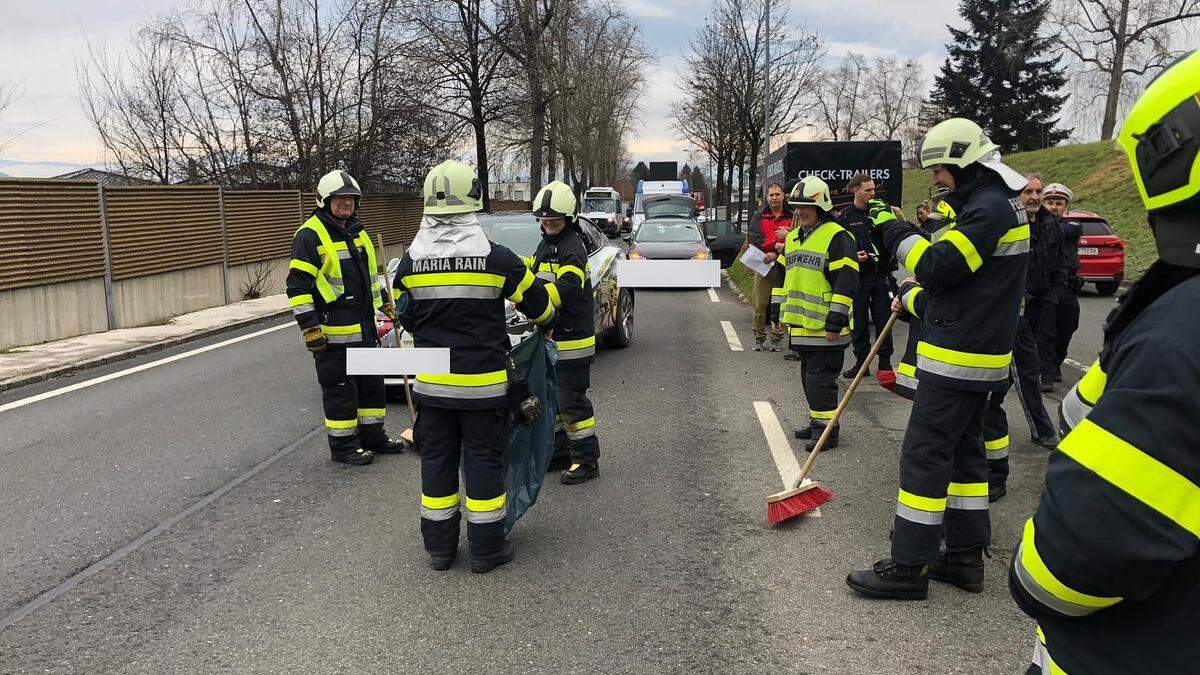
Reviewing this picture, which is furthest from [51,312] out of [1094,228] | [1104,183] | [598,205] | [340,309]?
[1104,183]

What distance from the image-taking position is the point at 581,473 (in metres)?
5.64

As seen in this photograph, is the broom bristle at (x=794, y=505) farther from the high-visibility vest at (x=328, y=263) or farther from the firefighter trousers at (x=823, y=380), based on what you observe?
the high-visibility vest at (x=328, y=263)

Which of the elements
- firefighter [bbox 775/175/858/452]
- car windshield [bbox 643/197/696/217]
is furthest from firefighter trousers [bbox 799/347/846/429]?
car windshield [bbox 643/197/696/217]

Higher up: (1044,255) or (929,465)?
(1044,255)

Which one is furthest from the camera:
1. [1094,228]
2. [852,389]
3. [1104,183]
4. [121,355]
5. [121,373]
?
[1104,183]

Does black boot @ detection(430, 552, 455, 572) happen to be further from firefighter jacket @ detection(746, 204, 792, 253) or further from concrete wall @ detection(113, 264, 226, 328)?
concrete wall @ detection(113, 264, 226, 328)

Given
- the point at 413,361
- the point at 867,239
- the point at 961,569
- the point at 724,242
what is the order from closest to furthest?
the point at 961,569
the point at 413,361
the point at 867,239
the point at 724,242

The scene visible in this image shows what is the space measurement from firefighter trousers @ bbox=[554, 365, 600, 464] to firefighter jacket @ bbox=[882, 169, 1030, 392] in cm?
235

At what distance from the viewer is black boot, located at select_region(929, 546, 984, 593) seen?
3.99m

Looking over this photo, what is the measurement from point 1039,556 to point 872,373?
8.09m

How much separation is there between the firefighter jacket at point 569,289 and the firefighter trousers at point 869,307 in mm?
4194

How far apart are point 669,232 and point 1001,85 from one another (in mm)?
40852

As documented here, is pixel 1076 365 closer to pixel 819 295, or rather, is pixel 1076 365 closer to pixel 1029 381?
pixel 1029 381

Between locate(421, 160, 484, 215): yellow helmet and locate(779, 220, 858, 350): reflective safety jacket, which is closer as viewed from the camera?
locate(421, 160, 484, 215): yellow helmet
